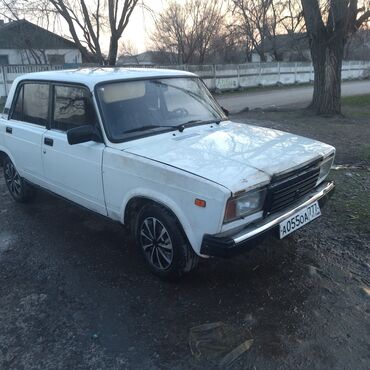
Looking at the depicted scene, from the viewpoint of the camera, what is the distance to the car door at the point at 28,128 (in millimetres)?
4724

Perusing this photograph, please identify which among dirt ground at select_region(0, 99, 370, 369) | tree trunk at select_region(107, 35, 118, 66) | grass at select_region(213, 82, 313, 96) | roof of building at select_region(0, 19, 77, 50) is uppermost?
roof of building at select_region(0, 19, 77, 50)

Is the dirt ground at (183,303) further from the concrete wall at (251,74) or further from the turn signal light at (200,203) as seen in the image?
the concrete wall at (251,74)

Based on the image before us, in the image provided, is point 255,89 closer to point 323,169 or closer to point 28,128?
point 28,128

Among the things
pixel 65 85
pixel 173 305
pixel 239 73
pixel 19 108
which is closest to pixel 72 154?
pixel 65 85

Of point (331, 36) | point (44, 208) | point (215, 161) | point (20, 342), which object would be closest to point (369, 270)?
point (215, 161)

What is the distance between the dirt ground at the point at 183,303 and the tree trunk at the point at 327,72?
29.3 feet

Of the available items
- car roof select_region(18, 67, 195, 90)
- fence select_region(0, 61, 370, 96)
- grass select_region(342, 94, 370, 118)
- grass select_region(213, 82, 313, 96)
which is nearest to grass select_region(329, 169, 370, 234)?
car roof select_region(18, 67, 195, 90)

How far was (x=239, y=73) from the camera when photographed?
2522 centimetres

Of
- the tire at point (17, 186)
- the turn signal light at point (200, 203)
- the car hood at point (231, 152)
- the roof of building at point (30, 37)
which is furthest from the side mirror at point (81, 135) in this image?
the roof of building at point (30, 37)

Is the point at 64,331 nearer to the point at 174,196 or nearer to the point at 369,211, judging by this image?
the point at 174,196

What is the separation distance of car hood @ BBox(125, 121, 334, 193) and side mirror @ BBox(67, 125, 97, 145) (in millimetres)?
418

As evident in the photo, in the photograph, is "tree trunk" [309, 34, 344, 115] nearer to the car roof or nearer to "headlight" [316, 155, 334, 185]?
the car roof

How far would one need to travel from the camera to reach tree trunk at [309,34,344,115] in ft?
40.4

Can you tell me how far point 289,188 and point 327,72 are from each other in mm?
10520
